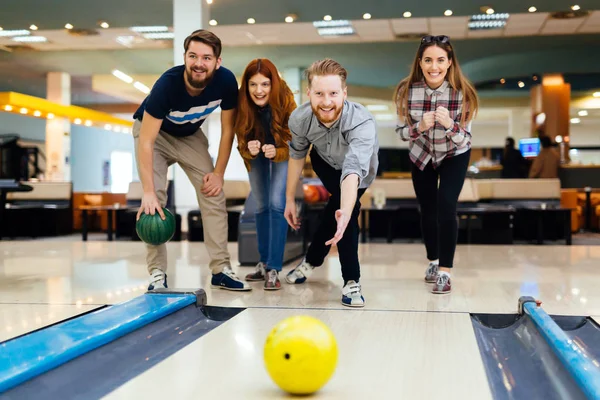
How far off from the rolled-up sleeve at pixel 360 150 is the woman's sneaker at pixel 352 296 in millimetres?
491

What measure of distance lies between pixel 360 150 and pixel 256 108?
0.82m

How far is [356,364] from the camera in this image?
1.70 m

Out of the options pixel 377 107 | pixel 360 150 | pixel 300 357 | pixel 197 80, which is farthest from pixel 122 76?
pixel 300 357

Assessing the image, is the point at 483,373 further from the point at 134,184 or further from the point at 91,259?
the point at 134,184

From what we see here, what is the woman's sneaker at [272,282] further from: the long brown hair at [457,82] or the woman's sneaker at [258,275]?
the long brown hair at [457,82]

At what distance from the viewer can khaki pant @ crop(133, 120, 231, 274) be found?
293cm

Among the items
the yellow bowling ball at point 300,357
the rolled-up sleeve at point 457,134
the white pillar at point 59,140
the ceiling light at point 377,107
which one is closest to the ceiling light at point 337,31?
the white pillar at point 59,140

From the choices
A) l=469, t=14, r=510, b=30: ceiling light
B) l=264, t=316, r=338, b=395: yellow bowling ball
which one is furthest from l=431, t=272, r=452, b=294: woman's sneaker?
l=469, t=14, r=510, b=30: ceiling light

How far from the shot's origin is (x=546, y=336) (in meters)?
1.79

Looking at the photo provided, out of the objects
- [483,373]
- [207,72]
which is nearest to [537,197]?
[207,72]

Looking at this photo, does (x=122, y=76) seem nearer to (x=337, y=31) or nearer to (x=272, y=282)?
(x=337, y=31)

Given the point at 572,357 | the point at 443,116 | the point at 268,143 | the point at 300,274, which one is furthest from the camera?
the point at 300,274

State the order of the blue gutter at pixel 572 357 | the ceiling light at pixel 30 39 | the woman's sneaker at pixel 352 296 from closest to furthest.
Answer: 1. the blue gutter at pixel 572 357
2. the woman's sneaker at pixel 352 296
3. the ceiling light at pixel 30 39

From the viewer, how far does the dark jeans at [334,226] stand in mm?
2691
